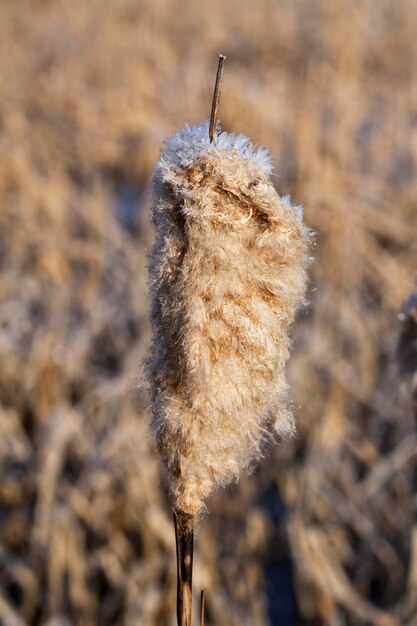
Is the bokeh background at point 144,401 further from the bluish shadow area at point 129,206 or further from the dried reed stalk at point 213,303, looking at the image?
the dried reed stalk at point 213,303

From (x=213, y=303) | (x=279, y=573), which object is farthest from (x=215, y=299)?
(x=279, y=573)

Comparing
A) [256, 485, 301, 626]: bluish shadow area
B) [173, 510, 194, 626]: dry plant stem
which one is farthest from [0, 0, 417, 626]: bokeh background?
[173, 510, 194, 626]: dry plant stem

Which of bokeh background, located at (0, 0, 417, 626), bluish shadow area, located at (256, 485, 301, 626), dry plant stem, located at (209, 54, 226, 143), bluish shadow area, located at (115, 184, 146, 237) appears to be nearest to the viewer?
dry plant stem, located at (209, 54, 226, 143)

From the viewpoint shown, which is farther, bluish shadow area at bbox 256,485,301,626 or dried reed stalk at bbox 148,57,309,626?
bluish shadow area at bbox 256,485,301,626

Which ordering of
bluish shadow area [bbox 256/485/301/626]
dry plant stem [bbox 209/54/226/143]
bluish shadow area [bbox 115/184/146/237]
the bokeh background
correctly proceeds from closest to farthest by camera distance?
1. dry plant stem [bbox 209/54/226/143]
2. the bokeh background
3. bluish shadow area [bbox 256/485/301/626]
4. bluish shadow area [bbox 115/184/146/237]

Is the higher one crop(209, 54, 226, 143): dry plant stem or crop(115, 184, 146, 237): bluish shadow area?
crop(115, 184, 146, 237): bluish shadow area

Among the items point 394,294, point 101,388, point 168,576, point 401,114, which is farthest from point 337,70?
point 168,576

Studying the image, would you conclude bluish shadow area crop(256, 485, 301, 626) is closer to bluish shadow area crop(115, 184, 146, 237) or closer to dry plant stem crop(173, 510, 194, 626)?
bluish shadow area crop(115, 184, 146, 237)

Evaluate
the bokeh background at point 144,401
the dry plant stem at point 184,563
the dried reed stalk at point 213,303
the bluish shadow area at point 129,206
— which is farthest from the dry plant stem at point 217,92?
the bluish shadow area at point 129,206
